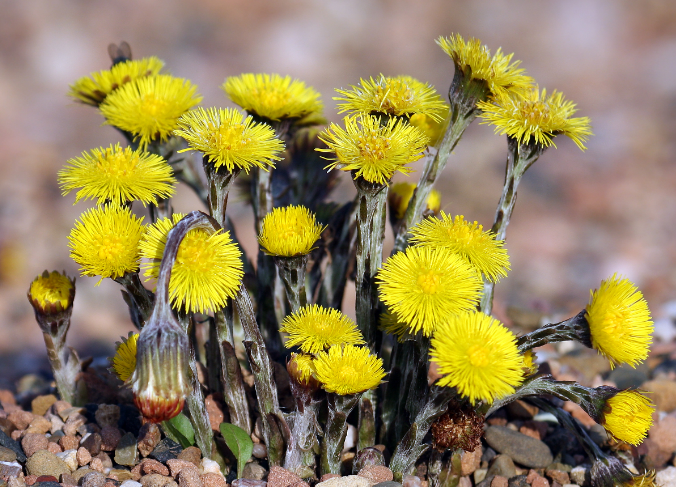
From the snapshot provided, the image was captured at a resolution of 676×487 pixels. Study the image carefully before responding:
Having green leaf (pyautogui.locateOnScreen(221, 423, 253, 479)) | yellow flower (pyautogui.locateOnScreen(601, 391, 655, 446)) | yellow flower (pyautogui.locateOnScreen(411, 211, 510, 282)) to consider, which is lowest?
green leaf (pyautogui.locateOnScreen(221, 423, 253, 479))

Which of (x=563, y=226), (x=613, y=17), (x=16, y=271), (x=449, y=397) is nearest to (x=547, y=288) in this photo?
(x=563, y=226)

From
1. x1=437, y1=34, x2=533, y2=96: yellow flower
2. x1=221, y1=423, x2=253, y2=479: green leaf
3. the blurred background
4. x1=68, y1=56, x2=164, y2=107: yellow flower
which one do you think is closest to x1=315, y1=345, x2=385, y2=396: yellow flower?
x1=221, y1=423, x2=253, y2=479: green leaf

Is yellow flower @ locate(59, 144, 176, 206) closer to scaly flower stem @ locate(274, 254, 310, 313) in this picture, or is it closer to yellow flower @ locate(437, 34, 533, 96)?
scaly flower stem @ locate(274, 254, 310, 313)

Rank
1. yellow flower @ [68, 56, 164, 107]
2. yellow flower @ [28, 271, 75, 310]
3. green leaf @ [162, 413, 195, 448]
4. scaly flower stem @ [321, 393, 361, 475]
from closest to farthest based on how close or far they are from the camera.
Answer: scaly flower stem @ [321, 393, 361, 475] < green leaf @ [162, 413, 195, 448] < yellow flower @ [28, 271, 75, 310] < yellow flower @ [68, 56, 164, 107]

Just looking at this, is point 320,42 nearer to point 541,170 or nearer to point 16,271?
point 541,170

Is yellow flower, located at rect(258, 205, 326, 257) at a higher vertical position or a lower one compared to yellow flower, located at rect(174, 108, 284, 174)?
lower

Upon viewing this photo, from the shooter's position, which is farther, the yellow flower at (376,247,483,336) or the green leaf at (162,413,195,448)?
the green leaf at (162,413,195,448)

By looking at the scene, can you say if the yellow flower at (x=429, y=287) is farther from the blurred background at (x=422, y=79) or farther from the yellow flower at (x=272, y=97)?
the blurred background at (x=422, y=79)

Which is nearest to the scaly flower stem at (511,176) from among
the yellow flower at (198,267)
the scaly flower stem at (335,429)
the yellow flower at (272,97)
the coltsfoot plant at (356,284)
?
the coltsfoot plant at (356,284)

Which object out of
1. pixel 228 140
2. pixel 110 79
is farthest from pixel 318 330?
pixel 110 79
